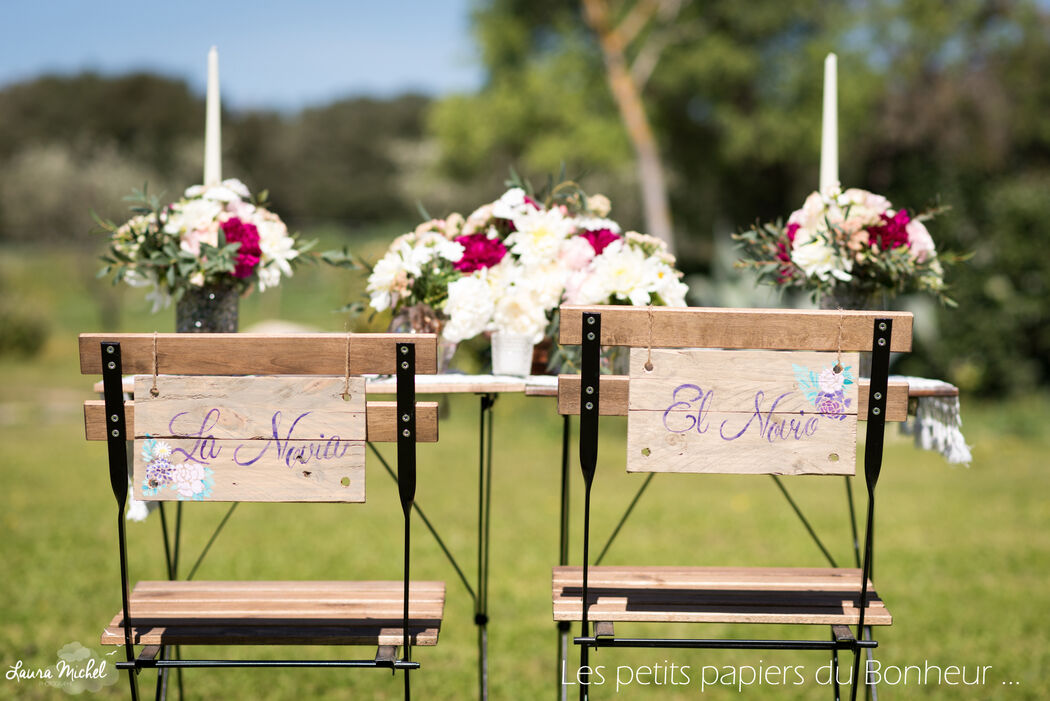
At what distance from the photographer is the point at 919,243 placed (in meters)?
2.79

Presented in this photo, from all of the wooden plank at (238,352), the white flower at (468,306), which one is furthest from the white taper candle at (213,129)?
the wooden plank at (238,352)

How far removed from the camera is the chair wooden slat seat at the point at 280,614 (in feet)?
7.89

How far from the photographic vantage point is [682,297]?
284cm

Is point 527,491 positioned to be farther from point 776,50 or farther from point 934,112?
point 776,50

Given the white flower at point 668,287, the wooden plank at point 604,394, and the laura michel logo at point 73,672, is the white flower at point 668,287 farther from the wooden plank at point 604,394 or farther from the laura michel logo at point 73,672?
the laura michel logo at point 73,672

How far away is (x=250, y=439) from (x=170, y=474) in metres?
0.20

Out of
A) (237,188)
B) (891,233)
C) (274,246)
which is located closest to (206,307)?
(274,246)

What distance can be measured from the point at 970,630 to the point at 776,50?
11.3 meters

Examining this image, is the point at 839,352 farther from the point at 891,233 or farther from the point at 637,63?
the point at 637,63

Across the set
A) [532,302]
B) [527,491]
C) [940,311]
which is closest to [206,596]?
[532,302]

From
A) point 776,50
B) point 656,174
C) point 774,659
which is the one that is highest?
point 776,50

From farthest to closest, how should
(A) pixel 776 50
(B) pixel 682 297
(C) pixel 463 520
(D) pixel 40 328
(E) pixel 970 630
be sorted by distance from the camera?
(D) pixel 40 328 < (A) pixel 776 50 < (C) pixel 463 520 < (E) pixel 970 630 < (B) pixel 682 297

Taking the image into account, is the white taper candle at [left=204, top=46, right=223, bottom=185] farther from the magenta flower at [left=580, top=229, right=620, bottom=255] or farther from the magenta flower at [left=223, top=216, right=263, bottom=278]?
the magenta flower at [left=580, top=229, right=620, bottom=255]

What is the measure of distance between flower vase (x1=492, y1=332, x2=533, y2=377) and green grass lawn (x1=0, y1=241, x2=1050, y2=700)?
121cm
